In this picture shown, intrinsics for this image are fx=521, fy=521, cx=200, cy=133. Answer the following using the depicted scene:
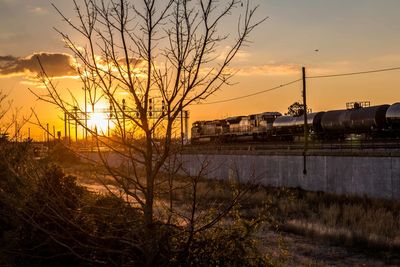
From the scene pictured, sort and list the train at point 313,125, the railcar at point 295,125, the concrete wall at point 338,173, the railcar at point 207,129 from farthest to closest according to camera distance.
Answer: the railcar at point 207,129, the railcar at point 295,125, the train at point 313,125, the concrete wall at point 338,173

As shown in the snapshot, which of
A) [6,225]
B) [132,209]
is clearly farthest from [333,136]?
[132,209]

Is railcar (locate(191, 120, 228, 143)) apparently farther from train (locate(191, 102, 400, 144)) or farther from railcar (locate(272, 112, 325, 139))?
railcar (locate(272, 112, 325, 139))

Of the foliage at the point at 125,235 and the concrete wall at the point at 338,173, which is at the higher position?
the foliage at the point at 125,235

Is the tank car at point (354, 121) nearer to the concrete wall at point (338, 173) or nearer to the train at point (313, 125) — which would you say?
the train at point (313, 125)

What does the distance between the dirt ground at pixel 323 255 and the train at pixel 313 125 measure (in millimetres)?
8637

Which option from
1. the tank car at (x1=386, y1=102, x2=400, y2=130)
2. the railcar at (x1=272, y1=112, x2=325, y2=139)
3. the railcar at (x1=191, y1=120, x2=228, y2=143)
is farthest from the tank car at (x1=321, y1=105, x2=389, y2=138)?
the railcar at (x1=191, y1=120, x2=228, y2=143)

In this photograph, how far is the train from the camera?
137ft

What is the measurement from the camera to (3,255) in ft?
30.3

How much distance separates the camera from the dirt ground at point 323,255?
1791 centimetres

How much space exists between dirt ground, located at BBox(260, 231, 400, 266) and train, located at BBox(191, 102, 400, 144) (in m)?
8.64

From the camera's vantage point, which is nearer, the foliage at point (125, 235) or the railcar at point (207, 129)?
the foliage at point (125, 235)

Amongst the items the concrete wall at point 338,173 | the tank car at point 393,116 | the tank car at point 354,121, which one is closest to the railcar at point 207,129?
the tank car at point 354,121

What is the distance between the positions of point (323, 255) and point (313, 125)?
34546 mm

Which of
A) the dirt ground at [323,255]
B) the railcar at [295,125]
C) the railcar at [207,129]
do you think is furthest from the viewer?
the railcar at [207,129]
